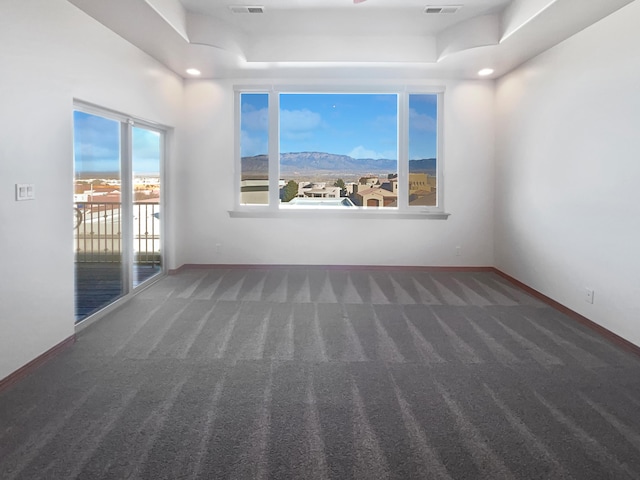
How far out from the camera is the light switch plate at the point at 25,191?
279 cm

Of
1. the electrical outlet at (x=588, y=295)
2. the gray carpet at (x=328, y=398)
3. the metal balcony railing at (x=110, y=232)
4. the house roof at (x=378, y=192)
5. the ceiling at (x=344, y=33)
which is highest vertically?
Answer: the ceiling at (x=344, y=33)

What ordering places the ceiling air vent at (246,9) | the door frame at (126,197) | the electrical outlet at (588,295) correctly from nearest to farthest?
the electrical outlet at (588,295)
the door frame at (126,197)
the ceiling air vent at (246,9)

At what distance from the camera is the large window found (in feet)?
20.2

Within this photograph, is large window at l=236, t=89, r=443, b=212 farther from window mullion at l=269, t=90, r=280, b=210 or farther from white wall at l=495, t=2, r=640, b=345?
white wall at l=495, t=2, r=640, b=345

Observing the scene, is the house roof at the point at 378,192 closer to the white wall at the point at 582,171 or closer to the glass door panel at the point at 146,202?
the white wall at the point at 582,171

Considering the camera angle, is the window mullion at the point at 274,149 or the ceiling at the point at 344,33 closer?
the ceiling at the point at 344,33

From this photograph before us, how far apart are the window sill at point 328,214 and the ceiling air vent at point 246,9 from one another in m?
2.61

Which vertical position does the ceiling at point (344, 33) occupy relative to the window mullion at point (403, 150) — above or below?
above

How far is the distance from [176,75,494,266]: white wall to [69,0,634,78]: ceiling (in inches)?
16.3

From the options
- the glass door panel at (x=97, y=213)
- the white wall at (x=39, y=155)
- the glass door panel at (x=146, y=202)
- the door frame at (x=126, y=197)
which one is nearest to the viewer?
the white wall at (x=39, y=155)

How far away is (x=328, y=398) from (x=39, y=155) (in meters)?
2.55

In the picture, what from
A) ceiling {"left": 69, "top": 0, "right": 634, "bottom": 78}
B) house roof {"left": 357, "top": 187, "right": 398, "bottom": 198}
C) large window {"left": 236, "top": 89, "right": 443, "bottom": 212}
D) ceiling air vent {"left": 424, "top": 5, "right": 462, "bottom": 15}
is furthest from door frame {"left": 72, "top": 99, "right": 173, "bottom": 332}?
ceiling air vent {"left": 424, "top": 5, "right": 462, "bottom": 15}

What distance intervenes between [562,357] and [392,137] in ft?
12.8

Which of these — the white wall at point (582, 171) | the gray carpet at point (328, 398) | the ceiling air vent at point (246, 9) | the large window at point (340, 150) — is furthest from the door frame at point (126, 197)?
the white wall at point (582, 171)
